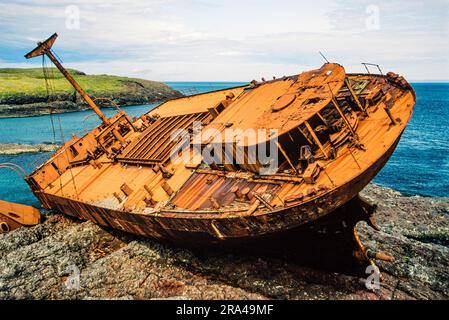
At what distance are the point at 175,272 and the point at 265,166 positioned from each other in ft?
14.5

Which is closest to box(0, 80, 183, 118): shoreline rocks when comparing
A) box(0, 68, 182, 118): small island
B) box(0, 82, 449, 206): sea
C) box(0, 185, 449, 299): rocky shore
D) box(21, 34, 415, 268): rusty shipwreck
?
box(0, 68, 182, 118): small island

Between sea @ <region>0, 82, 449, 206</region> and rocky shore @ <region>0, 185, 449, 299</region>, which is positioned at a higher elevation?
rocky shore @ <region>0, 185, 449, 299</region>

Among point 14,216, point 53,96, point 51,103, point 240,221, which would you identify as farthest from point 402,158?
point 53,96

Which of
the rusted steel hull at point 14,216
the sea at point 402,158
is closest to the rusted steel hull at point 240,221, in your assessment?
the sea at point 402,158

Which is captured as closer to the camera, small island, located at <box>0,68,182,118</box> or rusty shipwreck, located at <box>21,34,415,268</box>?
rusty shipwreck, located at <box>21,34,415,268</box>

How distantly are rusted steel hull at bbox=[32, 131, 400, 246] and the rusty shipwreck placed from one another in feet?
0.09

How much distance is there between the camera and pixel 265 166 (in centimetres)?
839

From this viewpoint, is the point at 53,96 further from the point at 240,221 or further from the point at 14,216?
the point at 240,221

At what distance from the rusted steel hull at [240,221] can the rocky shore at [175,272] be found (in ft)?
3.73

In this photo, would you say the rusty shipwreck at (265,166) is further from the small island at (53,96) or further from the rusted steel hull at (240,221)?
the small island at (53,96)

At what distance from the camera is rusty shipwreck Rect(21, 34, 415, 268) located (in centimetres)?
714

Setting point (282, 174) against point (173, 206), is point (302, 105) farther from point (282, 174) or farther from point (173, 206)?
point (173, 206)

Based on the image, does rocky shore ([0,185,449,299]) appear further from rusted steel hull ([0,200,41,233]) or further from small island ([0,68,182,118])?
small island ([0,68,182,118])

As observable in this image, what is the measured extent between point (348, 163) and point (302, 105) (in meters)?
1.98
